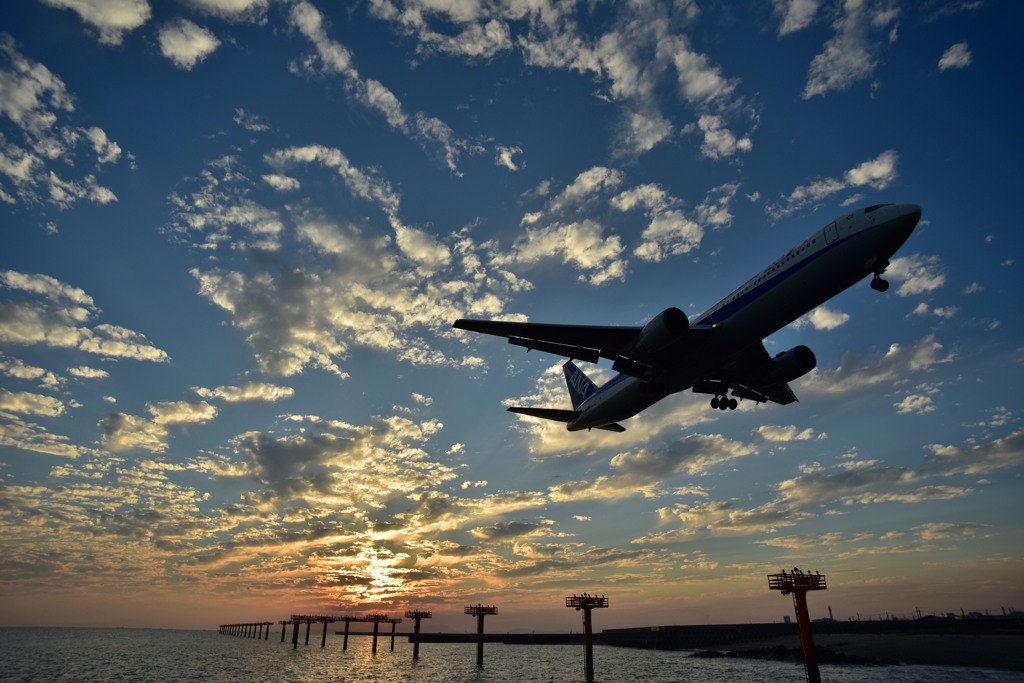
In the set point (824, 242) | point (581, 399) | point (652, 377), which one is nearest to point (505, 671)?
point (581, 399)

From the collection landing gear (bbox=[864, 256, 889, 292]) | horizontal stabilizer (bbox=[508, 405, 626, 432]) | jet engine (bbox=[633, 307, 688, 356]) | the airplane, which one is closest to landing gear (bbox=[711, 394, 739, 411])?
the airplane

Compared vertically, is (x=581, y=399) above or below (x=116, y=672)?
above

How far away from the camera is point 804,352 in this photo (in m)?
36.7

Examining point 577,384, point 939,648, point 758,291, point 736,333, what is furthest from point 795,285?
point 939,648

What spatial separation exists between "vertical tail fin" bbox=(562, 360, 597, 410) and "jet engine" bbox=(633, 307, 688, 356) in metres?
22.6

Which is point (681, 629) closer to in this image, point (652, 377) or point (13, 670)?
point (652, 377)

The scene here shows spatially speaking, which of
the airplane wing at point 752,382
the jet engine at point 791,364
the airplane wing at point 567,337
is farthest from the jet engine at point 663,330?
the jet engine at point 791,364

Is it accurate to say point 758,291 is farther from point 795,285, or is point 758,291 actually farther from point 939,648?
point 939,648

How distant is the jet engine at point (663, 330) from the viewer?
96.2ft

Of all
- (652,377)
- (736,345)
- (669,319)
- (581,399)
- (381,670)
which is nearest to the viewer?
(669,319)

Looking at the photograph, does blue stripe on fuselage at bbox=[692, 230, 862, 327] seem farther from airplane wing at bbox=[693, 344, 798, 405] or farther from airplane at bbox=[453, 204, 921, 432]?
airplane wing at bbox=[693, 344, 798, 405]

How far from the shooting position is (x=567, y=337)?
33531 mm

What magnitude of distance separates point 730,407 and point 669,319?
1526cm

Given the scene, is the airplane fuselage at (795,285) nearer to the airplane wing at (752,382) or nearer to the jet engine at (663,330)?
the jet engine at (663,330)
